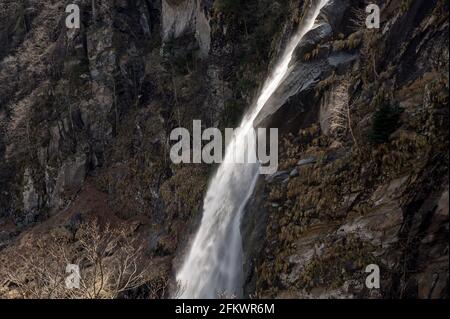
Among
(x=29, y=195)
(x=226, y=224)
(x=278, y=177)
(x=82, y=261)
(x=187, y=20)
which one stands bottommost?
(x=82, y=261)

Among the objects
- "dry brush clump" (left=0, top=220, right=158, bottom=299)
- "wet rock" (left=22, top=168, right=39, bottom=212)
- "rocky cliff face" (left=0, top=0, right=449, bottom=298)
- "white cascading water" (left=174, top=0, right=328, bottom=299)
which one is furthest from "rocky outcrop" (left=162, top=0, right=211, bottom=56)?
"wet rock" (left=22, top=168, right=39, bottom=212)

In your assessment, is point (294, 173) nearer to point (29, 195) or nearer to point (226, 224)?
point (226, 224)

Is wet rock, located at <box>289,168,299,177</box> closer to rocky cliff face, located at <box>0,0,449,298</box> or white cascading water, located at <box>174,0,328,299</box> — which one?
rocky cliff face, located at <box>0,0,449,298</box>

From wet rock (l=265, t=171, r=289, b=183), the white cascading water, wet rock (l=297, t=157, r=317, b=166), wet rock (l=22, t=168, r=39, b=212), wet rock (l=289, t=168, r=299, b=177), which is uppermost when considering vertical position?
wet rock (l=297, t=157, r=317, b=166)

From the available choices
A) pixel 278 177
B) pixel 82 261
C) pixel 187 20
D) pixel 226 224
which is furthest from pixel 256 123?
pixel 187 20

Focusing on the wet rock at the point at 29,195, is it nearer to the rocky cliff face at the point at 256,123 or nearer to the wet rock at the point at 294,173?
the rocky cliff face at the point at 256,123

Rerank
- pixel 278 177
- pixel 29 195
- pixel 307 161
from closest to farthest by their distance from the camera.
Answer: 1. pixel 307 161
2. pixel 278 177
3. pixel 29 195
